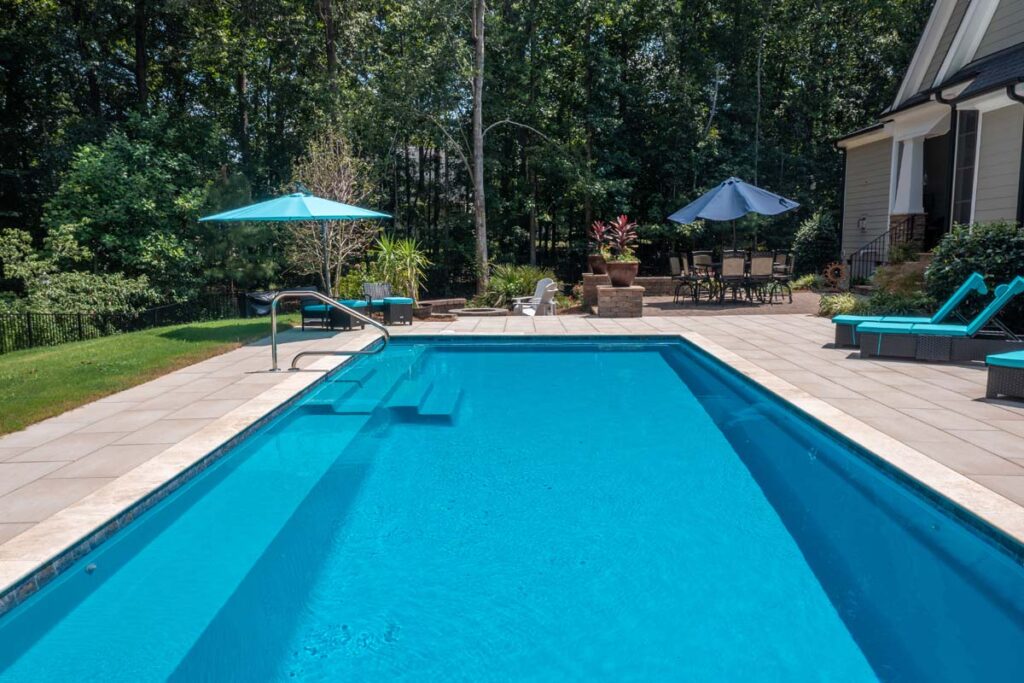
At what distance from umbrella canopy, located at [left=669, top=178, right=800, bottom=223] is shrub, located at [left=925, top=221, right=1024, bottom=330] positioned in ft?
11.8

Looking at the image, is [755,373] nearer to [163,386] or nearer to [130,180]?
[163,386]

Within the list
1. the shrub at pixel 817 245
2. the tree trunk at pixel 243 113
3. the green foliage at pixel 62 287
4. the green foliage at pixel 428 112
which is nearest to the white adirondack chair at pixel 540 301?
the green foliage at pixel 428 112

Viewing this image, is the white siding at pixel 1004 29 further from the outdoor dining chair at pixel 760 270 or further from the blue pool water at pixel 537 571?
the blue pool water at pixel 537 571

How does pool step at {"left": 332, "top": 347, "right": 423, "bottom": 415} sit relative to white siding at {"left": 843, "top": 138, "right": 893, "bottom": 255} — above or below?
below

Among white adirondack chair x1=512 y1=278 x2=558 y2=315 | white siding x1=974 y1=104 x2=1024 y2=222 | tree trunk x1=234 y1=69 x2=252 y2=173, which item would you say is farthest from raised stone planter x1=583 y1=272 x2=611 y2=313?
tree trunk x1=234 y1=69 x2=252 y2=173

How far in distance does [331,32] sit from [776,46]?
1296cm

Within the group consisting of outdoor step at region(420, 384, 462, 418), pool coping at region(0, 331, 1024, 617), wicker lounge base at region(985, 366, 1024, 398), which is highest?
wicker lounge base at region(985, 366, 1024, 398)

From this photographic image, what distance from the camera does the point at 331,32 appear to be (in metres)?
17.3

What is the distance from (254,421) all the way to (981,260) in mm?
8482

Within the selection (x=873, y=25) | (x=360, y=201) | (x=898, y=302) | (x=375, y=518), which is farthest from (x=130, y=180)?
(x=873, y=25)

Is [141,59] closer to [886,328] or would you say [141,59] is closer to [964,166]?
[886,328]

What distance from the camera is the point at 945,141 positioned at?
15.2 m

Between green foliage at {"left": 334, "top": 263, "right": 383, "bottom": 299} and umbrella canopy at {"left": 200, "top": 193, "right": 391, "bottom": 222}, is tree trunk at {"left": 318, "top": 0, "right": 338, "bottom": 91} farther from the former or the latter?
umbrella canopy at {"left": 200, "top": 193, "right": 391, "bottom": 222}

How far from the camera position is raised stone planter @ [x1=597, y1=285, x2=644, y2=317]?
1205 cm
